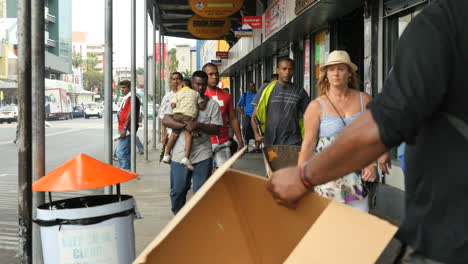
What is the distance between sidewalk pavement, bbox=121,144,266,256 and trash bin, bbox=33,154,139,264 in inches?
79.5

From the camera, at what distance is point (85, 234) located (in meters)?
3.59

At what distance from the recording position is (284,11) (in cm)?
1377

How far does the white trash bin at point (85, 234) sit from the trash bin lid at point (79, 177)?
14 centimetres

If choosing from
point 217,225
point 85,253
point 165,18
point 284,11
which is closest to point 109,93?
point 85,253

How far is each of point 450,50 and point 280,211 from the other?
0.79m

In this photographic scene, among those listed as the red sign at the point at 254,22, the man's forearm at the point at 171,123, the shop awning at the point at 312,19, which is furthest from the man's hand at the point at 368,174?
the red sign at the point at 254,22

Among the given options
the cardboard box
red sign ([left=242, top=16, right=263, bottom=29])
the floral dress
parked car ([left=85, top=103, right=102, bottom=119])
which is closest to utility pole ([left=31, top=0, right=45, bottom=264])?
the floral dress

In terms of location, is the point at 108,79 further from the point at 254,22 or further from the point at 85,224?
the point at 254,22

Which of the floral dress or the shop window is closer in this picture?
the floral dress

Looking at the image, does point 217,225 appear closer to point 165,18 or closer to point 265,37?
point 265,37

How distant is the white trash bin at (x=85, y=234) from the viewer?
3.58 metres

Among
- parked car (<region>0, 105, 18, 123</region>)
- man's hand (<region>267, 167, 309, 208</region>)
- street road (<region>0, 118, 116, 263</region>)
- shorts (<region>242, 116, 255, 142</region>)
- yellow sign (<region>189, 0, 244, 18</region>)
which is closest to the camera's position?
man's hand (<region>267, 167, 309, 208</region>)

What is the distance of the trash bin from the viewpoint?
3.58 m

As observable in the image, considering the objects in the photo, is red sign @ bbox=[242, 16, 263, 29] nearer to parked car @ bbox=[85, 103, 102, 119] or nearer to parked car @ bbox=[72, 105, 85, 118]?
parked car @ bbox=[85, 103, 102, 119]
